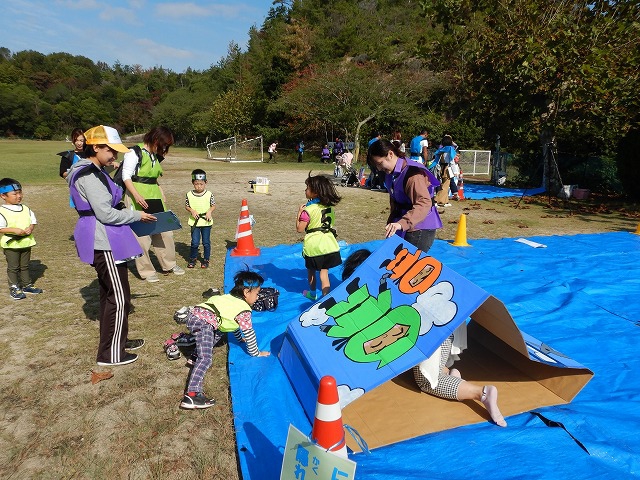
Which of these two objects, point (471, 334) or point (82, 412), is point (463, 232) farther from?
point (82, 412)

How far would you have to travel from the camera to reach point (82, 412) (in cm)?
332

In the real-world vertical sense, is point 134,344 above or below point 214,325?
below

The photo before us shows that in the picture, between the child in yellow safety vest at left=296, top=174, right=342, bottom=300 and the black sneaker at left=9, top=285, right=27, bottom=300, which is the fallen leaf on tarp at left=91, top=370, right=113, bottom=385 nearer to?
the child in yellow safety vest at left=296, top=174, right=342, bottom=300

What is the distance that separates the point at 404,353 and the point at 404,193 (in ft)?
6.04

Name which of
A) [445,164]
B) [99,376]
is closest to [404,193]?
[99,376]

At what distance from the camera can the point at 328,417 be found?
211 centimetres

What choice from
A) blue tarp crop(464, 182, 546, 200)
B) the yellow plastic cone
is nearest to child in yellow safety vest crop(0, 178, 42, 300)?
the yellow plastic cone

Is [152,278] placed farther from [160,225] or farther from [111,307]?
[111,307]

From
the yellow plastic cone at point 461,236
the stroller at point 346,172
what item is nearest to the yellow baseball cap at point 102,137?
the yellow plastic cone at point 461,236

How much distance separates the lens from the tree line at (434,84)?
12.4 metres

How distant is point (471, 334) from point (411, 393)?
1263 mm

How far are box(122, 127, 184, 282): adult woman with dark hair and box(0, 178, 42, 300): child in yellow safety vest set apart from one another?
1239 mm

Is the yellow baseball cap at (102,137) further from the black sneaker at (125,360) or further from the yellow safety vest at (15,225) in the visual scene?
the yellow safety vest at (15,225)

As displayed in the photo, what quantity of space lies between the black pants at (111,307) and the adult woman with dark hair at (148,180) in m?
1.70
